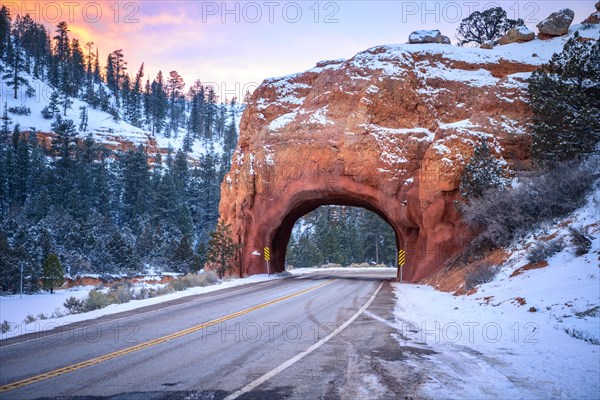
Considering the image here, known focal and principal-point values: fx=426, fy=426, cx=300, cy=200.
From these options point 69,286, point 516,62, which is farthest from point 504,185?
point 69,286

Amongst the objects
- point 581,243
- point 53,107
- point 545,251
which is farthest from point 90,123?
point 581,243

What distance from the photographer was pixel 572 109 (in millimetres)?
16969

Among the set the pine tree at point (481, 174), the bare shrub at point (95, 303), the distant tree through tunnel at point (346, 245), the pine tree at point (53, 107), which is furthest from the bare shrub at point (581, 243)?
the pine tree at point (53, 107)

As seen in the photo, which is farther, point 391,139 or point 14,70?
point 14,70

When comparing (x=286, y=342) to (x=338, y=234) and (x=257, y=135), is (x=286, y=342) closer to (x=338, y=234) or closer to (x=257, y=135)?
(x=257, y=135)

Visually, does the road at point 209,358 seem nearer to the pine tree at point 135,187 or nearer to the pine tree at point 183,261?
the pine tree at point 183,261

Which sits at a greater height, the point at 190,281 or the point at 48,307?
the point at 190,281

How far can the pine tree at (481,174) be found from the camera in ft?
71.9

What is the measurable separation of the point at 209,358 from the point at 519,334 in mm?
5984

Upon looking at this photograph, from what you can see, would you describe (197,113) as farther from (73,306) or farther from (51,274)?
(73,306)

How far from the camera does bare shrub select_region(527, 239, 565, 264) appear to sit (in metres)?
12.8

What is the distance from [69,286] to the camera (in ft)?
128

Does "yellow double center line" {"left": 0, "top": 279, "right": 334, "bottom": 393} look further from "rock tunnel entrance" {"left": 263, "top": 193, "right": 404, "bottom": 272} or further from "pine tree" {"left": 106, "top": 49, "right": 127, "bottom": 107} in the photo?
"pine tree" {"left": 106, "top": 49, "right": 127, "bottom": 107}

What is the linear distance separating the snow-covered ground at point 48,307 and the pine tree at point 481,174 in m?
13.6
